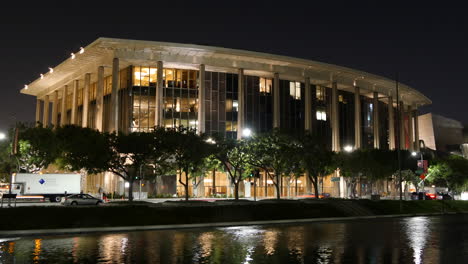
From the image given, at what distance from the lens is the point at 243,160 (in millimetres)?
50250

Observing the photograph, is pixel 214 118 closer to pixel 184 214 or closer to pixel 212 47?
pixel 212 47

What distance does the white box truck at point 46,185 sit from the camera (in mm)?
52375

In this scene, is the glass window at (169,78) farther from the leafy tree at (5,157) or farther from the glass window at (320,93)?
the glass window at (320,93)

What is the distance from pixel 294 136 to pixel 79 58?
3998cm

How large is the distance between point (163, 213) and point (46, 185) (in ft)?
88.7

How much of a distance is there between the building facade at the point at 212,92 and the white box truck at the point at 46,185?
1107 centimetres

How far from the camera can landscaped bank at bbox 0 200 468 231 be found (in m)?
27.7

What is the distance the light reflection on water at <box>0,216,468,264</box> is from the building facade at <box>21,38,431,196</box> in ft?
135

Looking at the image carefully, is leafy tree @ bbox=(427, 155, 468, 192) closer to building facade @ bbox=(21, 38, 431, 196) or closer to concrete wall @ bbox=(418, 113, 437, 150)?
building facade @ bbox=(21, 38, 431, 196)

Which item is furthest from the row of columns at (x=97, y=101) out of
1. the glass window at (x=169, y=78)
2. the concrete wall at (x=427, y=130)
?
the concrete wall at (x=427, y=130)

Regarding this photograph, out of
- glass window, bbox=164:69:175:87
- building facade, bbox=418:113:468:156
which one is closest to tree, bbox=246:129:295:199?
glass window, bbox=164:69:175:87

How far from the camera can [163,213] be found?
3206cm

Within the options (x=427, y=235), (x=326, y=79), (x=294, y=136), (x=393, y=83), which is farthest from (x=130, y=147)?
(x=393, y=83)

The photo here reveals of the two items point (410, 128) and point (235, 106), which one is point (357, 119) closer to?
point (410, 128)
